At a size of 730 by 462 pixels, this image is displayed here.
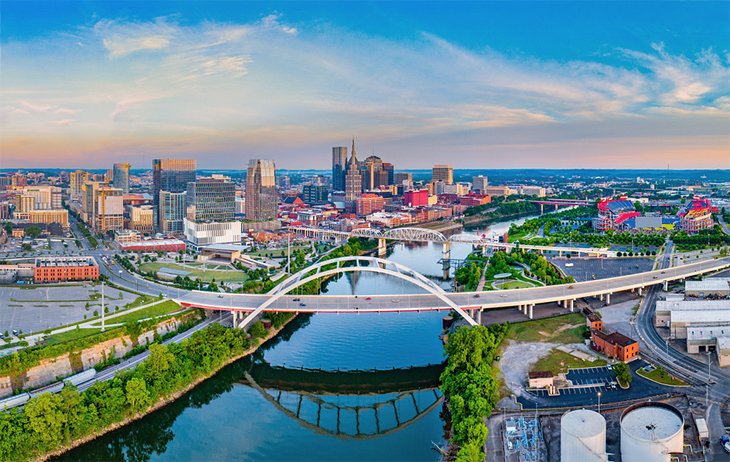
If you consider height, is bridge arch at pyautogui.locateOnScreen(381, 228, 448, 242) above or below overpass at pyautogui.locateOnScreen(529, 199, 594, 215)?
below

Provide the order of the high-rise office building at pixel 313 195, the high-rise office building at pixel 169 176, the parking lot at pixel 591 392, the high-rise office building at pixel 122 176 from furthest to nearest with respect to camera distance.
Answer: the high-rise office building at pixel 313 195 → the high-rise office building at pixel 122 176 → the high-rise office building at pixel 169 176 → the parking lot at pixel 591 392

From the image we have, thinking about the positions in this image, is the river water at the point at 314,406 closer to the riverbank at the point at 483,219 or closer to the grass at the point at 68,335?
the grass at the point at 68,335

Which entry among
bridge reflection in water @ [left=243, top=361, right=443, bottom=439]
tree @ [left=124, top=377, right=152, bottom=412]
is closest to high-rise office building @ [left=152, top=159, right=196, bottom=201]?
bridge reflection in water @ [left=243, top=361, right=443, bottom=439]

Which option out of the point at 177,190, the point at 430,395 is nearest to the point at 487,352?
the point at 430,395

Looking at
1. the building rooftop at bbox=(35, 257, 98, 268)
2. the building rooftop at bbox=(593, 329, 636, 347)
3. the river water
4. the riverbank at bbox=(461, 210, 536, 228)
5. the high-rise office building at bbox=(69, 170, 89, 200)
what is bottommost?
the river water

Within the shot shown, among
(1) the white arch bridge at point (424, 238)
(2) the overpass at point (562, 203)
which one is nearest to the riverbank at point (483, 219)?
(2) the overpass at point (562, 203)

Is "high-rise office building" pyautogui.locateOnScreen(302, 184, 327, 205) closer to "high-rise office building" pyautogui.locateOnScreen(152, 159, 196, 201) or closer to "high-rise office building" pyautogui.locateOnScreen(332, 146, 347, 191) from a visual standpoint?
"high-rise office building" pyautogui.locateOnScreen(332, 146, 347, 191)

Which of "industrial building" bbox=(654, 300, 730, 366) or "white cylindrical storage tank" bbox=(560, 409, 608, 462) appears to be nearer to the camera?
"white cylindrical storage tank" bbox=(560, 409, 608, 462)
